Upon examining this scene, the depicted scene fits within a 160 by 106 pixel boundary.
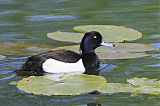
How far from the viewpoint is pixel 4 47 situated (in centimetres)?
1073

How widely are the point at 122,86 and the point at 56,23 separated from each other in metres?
4.66

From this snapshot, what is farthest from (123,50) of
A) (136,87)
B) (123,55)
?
(136,87)

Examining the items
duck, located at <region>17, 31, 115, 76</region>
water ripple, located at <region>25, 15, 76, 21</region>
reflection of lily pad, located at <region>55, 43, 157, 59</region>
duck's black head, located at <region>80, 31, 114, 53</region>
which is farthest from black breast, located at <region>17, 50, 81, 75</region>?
water ripple, located at <region>25, 15, 76, 21</region>

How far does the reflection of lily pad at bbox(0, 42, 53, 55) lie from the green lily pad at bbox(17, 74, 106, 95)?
1.74 m

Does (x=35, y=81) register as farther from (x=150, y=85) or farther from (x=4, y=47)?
(x=4, y=47)

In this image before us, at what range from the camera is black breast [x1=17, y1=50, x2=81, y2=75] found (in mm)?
9508

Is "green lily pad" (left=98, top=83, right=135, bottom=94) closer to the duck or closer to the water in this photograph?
the water

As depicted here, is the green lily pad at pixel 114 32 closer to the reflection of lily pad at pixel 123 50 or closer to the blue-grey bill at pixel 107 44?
the reflection of lily pad at pixel 123 50

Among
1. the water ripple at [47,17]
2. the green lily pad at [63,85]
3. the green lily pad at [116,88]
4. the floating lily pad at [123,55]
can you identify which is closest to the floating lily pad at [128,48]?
the floating lily pad at [123,55]

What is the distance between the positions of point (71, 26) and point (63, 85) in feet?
13.7

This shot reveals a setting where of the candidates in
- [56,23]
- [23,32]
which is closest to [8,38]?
[23,32]

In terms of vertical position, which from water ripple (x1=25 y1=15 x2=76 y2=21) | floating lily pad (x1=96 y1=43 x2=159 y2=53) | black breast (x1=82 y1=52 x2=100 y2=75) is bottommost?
black breast (x1=82 y1=52 x2=100 y2=75)

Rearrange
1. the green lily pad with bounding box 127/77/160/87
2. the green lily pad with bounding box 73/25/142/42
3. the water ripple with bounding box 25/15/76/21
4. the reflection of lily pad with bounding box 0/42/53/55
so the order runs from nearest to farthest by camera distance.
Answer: the green lily pad with bounding box 127/77/160/87
the reflection of lily pad with bounding box 0/42/53/55
the green lily pad with bounding box 73/25/142/42
the water ripple with bounding box 25/15/76/21

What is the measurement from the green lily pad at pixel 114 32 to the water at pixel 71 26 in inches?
8.2
